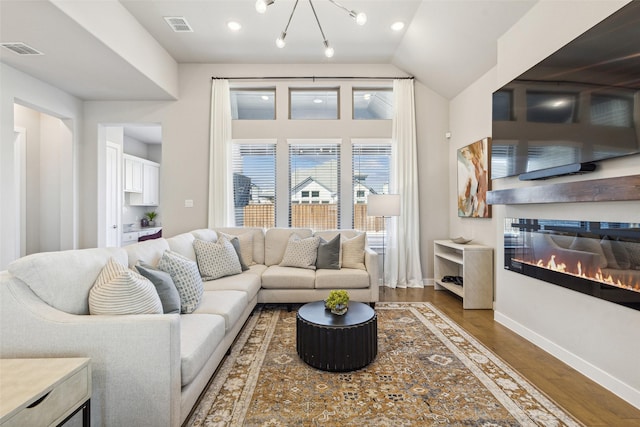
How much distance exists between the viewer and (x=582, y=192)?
6.73 feet

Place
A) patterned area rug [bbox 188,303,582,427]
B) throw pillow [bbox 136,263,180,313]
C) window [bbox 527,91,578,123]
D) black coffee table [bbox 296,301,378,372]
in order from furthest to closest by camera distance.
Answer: window [bbox 527,91,578,123], black coffee table [bbox 296,301,378,372], throw pillow [bbox 136,263,180,313], patterned area rug [bbox 188,303,582,427]

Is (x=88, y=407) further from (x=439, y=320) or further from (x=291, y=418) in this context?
(x=439, y=320)

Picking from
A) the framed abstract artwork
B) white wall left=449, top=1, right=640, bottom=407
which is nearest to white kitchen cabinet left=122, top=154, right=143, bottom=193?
the framed abstract artwork

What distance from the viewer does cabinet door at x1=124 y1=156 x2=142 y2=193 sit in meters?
6.15

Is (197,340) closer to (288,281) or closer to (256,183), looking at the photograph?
(288,281)

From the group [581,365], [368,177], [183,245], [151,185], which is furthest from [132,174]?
[581,365]

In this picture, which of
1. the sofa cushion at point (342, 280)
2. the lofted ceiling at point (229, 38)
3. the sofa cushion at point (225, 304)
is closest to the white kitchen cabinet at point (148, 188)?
the lofted ceiling at point (229, 38)

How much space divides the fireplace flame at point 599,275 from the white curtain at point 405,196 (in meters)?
2.07

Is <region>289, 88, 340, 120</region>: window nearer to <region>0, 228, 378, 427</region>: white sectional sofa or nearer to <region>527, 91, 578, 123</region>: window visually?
<region>527, 91, 578, 123</region>: window

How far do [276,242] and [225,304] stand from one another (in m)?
1.72

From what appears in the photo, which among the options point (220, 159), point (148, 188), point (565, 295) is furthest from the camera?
point (148, 188)

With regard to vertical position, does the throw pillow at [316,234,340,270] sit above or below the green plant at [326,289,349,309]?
above

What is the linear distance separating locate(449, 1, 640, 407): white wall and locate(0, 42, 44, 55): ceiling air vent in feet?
15.9

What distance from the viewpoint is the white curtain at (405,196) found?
15.1 ft
